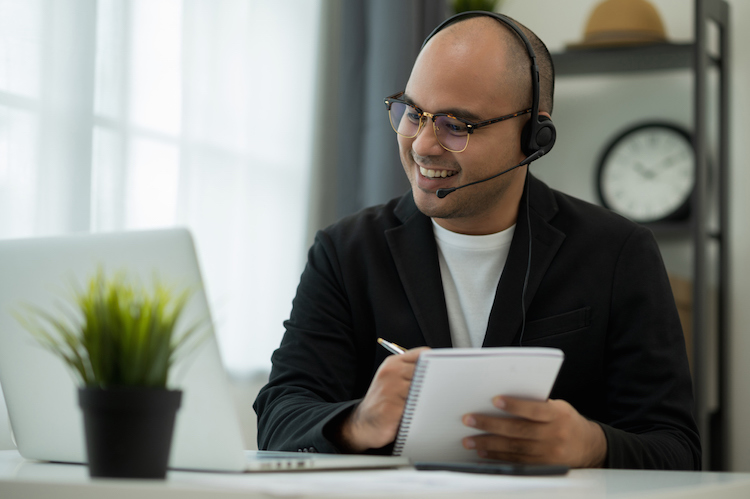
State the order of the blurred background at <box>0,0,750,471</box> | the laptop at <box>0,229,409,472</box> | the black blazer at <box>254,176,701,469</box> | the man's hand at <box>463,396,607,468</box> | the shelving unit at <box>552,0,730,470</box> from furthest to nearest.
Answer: the shelving unit at <box>552,0,730,470</box> < the blurred background at <box>0,0,750,471</box> < the black blazer at <box>254,176,701,469</box> < the man's hand at <box>463,396,607,468</box> < the laptop at <box>0,229,409,472</box>

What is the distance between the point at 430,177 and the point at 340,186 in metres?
1.06

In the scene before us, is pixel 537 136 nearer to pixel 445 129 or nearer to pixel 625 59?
pixel 445 129

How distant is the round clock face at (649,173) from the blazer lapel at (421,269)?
4.89 feet

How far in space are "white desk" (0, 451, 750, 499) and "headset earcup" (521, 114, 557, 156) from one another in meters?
0.75

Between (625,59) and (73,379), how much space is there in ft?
7.77

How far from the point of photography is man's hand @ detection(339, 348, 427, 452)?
3.06 ft

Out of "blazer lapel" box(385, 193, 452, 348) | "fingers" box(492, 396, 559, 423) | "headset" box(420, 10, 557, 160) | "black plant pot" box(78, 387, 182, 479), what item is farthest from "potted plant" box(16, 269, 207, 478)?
"headset" box(420, 10, 557, 160)

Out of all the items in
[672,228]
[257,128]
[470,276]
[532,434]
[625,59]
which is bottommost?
[532,434]

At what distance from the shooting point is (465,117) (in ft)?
4.59

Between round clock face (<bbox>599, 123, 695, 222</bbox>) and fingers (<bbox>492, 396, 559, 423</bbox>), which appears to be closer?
fingers (<bbox>492, 396, 559, 423</bbox>)

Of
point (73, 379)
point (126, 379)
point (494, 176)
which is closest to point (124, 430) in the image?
point (126, 379)

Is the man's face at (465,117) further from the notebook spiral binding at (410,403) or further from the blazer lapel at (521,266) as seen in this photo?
the notebook spiral binding at (410,403)

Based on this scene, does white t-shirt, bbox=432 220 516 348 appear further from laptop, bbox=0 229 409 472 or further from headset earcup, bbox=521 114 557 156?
laptop, bbox=0 229 409 472

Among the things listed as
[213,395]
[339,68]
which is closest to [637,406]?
[213,395]
